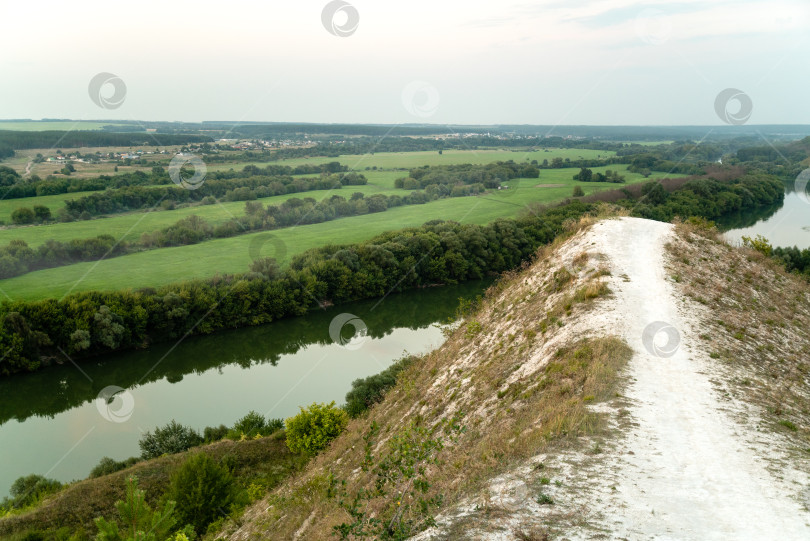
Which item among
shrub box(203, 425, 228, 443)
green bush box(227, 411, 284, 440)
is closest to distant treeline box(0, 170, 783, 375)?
shrub box(203, 425, 228, 443)

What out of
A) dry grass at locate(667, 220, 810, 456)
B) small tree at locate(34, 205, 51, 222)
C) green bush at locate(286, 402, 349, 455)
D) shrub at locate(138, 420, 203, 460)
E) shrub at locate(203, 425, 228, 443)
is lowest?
shrub at locate(138, 420, 203, 460)

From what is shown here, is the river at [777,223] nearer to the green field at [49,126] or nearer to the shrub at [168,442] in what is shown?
the shrub at [168,442]

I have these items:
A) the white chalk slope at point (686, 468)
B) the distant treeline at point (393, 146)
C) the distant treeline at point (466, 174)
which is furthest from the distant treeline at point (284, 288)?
the distant treeline at point (393, 146)

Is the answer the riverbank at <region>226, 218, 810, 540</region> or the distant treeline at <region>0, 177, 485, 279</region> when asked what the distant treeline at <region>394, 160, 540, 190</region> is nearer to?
the distant treeline at <region>0, 177, 485, 279</region>

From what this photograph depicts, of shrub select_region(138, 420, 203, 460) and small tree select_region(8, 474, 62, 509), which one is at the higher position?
shrub select_region(138, 420, 203, 460)

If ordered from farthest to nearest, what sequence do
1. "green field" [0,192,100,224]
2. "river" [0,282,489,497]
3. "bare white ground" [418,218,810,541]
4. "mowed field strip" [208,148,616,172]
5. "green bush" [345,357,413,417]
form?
"mowed field strip" [208,148,616,172]
"green field" [0,192,100,224]
"river" [0,282,489,497]
"green bush" [345,357,413,417]
"bare white ground" [418,218,810,541]

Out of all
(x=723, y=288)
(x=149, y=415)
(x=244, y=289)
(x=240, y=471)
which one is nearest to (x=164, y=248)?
(x=244, y=289)
